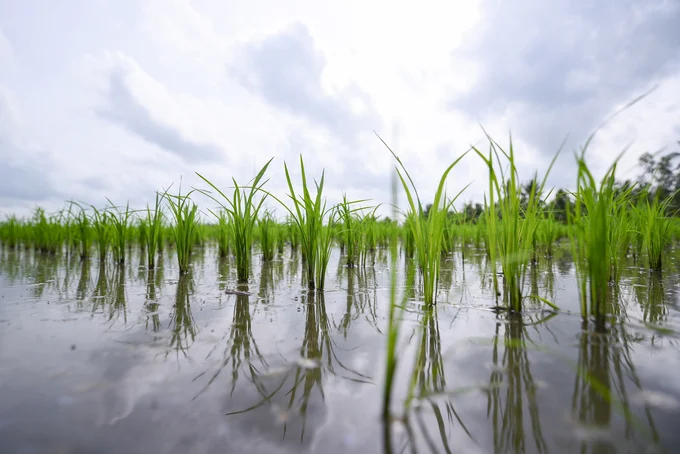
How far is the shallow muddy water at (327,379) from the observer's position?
65cm

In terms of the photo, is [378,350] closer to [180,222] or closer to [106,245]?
[180,222]

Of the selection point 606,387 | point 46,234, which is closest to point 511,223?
point 606,387

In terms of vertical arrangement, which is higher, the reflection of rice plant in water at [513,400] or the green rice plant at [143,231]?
the green rice plant at [143,231]

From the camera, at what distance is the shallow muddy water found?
2.15 ft

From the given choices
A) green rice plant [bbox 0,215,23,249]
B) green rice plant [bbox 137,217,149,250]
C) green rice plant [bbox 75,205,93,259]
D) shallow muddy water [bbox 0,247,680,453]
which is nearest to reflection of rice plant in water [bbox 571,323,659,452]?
shallow muddy water [bbox 0,247,680,453]

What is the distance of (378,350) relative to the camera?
1.09 meters

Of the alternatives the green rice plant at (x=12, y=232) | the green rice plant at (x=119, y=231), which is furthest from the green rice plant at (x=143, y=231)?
the green rice plant at (x=12, y=232)

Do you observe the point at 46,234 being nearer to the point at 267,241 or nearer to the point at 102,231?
the point at 102,231

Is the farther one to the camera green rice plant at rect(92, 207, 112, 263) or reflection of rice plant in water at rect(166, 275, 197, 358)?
green rice plant at rect(92, 207, 112, 263)

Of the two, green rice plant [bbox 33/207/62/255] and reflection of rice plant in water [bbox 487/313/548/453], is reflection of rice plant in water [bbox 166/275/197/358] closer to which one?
reflection of rice plant in water [bbox 487/313/548/453]

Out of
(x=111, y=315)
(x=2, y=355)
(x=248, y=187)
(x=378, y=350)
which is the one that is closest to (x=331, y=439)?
(x=378, y=350)

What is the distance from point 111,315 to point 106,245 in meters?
2.76

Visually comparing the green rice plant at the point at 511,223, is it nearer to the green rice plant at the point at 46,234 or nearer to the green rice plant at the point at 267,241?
the green rice plant at the point at 267,241

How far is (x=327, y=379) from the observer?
2.89 feet
